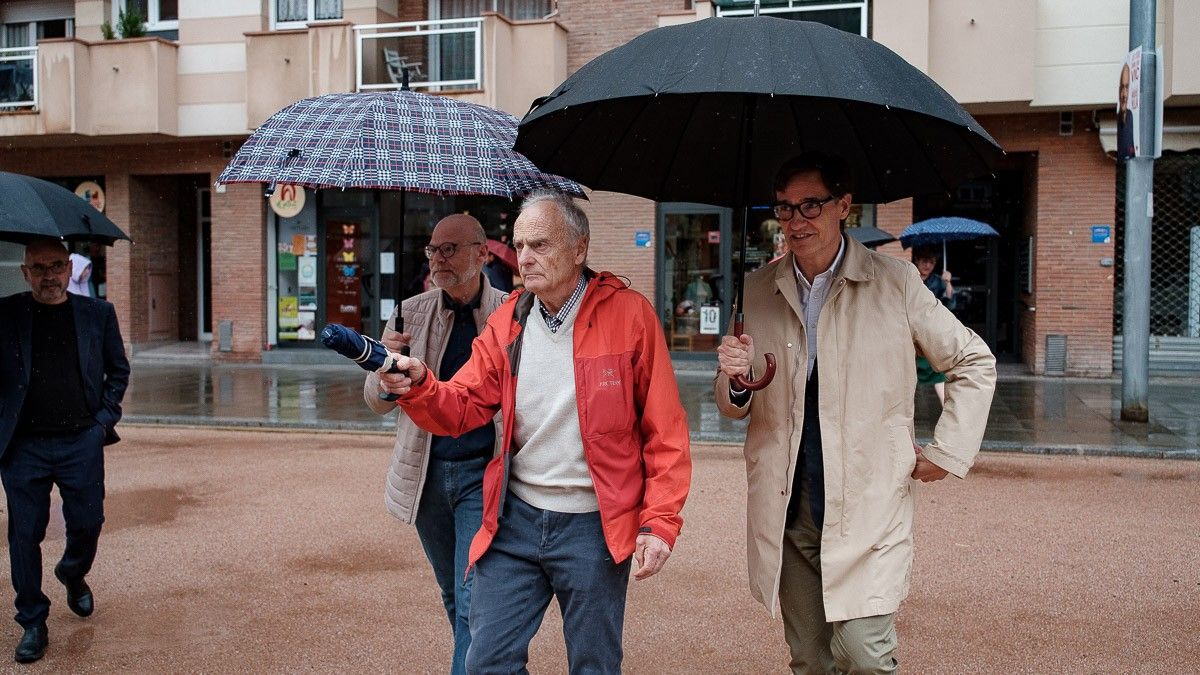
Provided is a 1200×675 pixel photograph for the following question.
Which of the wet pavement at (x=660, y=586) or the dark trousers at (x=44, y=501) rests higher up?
the dark trousers at (x=44, y=501)

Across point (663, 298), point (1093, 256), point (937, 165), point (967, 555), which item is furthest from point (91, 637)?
point (1093, 256)

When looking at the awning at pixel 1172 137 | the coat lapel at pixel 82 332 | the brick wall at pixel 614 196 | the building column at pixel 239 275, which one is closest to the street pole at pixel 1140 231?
the awning at pixel 1172 137

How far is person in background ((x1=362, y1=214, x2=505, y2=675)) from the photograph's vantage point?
3957 millimetres

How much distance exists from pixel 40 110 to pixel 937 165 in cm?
1927

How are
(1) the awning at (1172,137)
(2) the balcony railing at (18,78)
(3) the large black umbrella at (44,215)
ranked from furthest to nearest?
(2) the balcony railing at (18,78), (1) the awning at (1172,137), (3) the large black umbrella at (44,215)

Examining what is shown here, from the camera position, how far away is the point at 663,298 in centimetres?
1844

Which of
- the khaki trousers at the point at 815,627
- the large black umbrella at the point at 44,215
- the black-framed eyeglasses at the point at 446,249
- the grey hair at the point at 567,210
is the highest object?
the large black umbrella at the point at 44,215

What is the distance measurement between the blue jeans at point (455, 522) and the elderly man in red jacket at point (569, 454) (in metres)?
0.60

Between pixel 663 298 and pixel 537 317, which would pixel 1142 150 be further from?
pixel 537 317

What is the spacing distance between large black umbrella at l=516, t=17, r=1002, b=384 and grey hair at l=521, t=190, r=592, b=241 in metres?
0.22

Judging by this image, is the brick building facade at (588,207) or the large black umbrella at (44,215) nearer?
the large black umbrella at (44,215)

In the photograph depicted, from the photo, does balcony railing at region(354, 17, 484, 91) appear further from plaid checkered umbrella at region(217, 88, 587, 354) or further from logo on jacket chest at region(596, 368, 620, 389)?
logo on jacket chest at region(596, 368, 620, 389)

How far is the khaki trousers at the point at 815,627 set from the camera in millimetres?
3264

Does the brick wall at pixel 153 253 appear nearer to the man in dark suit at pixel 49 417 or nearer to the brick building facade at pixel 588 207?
the brick building facade at pixel 588 207
